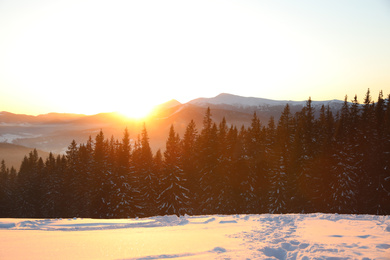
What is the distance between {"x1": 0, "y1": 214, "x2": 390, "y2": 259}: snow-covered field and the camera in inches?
257

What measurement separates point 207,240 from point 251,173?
41432 millimetres

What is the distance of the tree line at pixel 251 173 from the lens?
41188 mm

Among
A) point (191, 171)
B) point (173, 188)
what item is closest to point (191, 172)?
point (191, 171)

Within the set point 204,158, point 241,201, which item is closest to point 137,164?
point 204,158

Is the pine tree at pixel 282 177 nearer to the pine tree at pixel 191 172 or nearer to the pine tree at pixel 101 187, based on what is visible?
the pine tree at pixel 191 172

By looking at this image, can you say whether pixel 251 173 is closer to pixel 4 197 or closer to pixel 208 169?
pixel 208 169

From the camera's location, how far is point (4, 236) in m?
8.17

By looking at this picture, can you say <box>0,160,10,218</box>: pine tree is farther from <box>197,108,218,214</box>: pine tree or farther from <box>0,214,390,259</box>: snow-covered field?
<box>0,214,390,259</box>: snow-covered field

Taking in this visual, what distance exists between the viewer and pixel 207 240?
822 cm

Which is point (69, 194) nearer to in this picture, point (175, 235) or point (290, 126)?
point (290, 126)

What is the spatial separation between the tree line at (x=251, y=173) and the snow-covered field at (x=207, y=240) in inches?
1345

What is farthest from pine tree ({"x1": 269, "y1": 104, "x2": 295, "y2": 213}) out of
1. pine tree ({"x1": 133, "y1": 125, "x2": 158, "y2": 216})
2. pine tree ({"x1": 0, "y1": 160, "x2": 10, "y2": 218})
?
pine tree ({"x1": 0, "y1": 160, "x2": 10, "y2": 218})

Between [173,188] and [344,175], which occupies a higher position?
[344,175]

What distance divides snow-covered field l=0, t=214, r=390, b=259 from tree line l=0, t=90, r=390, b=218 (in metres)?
34.2
